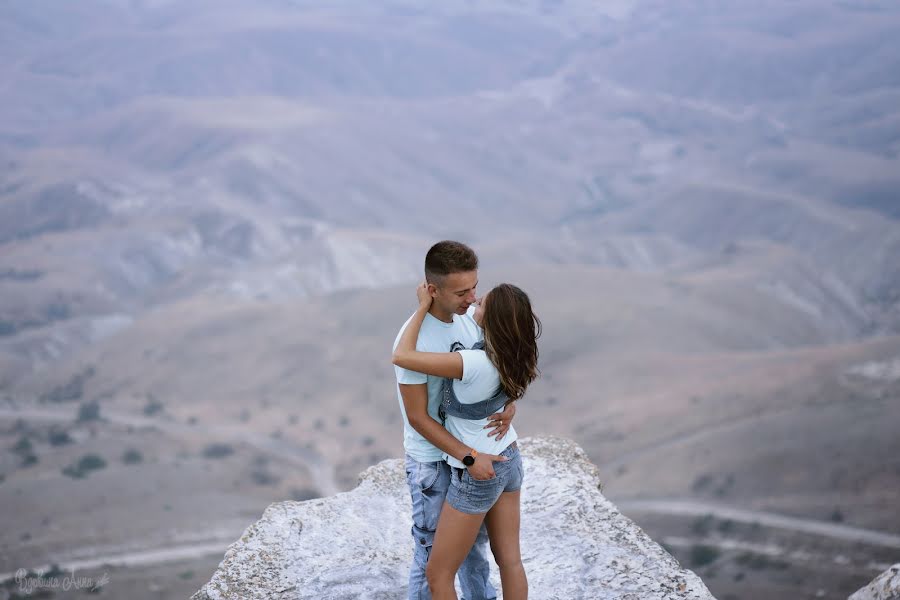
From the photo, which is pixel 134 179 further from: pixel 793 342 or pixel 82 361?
pixel 793 342

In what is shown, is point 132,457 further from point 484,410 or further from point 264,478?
point 484,410

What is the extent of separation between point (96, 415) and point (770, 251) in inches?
1850

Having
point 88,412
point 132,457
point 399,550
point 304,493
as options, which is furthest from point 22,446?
point 399,550

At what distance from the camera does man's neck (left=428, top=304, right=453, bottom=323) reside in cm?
421

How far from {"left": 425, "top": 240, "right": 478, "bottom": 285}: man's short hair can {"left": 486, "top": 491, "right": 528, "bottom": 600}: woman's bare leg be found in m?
1.27

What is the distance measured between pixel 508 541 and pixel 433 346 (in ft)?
3.91

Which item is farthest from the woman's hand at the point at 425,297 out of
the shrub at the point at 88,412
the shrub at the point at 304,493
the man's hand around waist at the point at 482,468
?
the shrub at the point at 88,412

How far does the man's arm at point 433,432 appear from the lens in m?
4.07

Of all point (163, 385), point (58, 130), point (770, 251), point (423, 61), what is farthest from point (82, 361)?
point (423, 61)

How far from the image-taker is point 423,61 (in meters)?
129

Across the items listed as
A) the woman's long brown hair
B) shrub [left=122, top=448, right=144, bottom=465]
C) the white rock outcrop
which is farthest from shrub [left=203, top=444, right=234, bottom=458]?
the woman's long brown hair

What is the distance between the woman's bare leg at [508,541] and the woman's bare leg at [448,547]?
0.53 ft

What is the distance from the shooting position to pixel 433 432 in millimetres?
4094

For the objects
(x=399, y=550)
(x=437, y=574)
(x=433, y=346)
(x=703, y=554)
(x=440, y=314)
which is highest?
(x=440, y=314)
